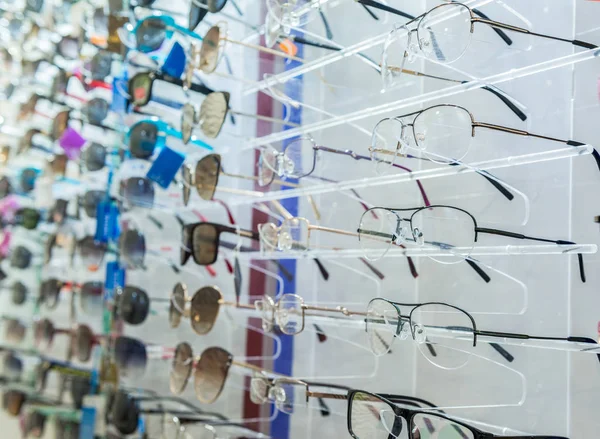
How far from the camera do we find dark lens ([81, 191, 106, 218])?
205 cm

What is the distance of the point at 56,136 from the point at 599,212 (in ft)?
5.52

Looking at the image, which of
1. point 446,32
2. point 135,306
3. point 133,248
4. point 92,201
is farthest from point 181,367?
point 446,32

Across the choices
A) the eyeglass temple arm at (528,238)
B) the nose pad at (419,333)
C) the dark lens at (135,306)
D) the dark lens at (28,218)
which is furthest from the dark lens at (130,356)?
the eyeglass temple arm at (528,238)

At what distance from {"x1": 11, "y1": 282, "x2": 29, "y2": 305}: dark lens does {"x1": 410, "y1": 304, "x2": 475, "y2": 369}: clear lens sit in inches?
68.6

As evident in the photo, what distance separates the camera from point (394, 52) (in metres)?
1.15

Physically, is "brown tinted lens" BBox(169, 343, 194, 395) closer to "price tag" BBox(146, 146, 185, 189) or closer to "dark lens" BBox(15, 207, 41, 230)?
"price tag" BBox(146, 146, 185, 189)

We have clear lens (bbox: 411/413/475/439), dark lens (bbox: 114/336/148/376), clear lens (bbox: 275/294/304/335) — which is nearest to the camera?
clear lens (bbox: 411/413/475/439)

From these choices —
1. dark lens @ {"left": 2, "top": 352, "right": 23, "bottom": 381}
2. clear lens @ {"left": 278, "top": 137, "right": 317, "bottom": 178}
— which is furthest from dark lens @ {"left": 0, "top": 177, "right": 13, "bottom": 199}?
clear lens @ {"left": 278, "top": 137, "right": 317, "bottom": 178}

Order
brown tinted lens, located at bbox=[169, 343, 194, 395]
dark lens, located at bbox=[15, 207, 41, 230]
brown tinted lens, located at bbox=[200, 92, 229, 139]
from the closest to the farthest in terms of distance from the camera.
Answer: brown tinted lens, located at bbox=[200, 92, 229, 139]
brown tinted lens, located at bbox=[169, 343, 194, 395]
dark lens, located at bbox=[15, 207, 41, 230]

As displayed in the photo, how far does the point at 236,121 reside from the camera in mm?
1803

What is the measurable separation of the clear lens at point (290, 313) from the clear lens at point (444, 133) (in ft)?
1.24

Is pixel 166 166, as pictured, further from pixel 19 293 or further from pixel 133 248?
pixel 19 293

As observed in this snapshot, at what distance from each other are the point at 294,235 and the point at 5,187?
4.92 feet

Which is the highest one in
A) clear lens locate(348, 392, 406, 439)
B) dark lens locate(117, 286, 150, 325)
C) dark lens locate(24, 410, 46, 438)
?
dark lens locate(117, 286, 150, 325)
